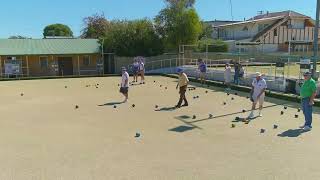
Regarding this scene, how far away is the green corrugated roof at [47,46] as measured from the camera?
4119 centimetres

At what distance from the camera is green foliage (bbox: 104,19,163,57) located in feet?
139

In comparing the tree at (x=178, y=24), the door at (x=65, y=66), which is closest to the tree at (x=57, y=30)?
the door at (x=65, y=66)

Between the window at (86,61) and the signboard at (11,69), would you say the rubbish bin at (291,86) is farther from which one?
the signboard at (11,69)

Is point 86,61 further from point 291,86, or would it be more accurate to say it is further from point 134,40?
point 291,86

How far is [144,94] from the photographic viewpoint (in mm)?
20141

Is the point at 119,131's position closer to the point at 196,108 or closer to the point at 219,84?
the point at 196,108

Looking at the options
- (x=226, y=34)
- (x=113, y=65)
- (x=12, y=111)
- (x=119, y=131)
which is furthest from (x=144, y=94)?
(x=226, y=34)

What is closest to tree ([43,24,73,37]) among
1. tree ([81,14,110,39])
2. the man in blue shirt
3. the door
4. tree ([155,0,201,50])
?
tree ([81,14,110,39])

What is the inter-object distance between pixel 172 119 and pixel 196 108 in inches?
101

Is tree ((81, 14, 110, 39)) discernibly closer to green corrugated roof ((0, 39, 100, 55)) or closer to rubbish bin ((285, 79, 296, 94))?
green corrugated roof ((0, 39, 100, 55))

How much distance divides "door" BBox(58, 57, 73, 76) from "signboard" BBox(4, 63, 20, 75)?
4.70 metres

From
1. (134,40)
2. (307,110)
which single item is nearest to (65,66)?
(134,40)

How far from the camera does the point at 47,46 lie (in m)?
43.1

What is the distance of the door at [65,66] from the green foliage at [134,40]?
14.6 ft
